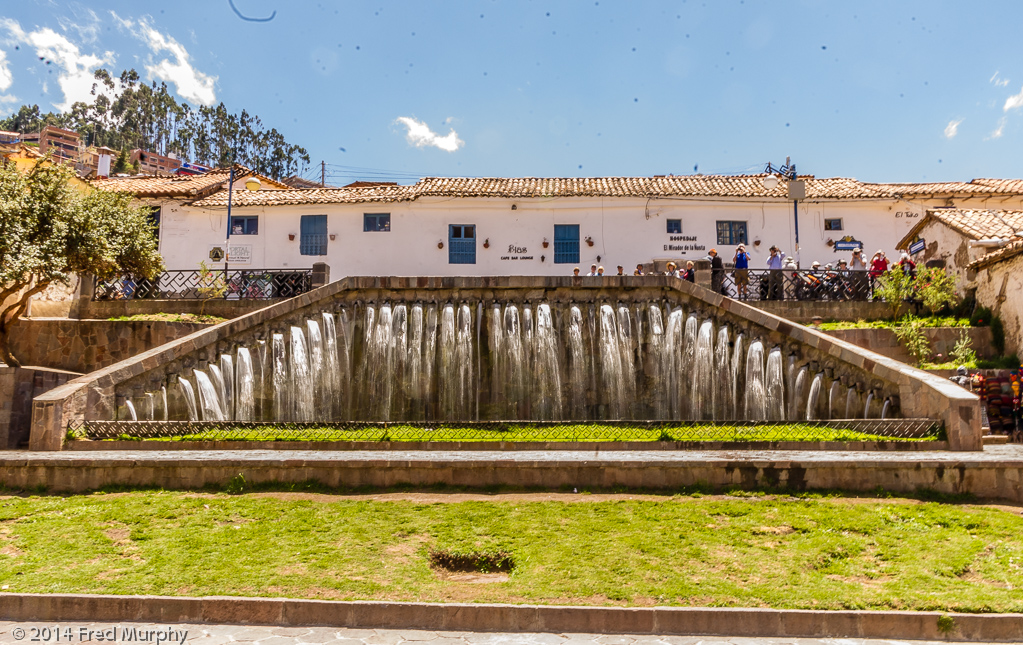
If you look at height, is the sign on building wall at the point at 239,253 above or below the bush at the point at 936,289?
above

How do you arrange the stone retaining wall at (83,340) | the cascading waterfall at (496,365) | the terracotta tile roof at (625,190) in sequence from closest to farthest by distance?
the cascading waterfall at (496,365) → the stone retaining wall at (83,340) → the terracotta tile roof at (625,190)

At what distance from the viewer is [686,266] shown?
18.8 metres

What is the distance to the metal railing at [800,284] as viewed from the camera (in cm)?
1702

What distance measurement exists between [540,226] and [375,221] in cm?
605

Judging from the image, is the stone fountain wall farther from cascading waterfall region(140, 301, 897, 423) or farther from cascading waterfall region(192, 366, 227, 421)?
cascading waterfall region(192, 366, 227, 421)

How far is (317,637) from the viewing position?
5453 mm

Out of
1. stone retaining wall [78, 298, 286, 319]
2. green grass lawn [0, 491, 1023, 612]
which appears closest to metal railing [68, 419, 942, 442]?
green grass lawn [0, 491, 1023, 612]

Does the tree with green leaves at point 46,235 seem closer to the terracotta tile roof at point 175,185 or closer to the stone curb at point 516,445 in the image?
the stone curb at point 516,445

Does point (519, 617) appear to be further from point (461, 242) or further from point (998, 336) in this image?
point (461, 242)

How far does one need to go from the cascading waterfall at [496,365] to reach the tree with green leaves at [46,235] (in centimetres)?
418

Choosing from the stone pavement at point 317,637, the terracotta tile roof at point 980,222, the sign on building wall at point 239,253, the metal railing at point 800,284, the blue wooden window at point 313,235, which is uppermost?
the blue wooden window at point 313,235

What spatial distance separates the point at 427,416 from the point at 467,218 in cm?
1145

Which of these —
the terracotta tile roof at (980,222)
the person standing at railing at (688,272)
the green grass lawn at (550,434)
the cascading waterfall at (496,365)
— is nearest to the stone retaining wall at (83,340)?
the cascading waterfall at (496,365)

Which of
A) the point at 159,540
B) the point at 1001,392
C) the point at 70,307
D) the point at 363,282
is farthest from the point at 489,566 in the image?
the point at 70,307
